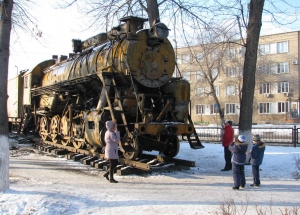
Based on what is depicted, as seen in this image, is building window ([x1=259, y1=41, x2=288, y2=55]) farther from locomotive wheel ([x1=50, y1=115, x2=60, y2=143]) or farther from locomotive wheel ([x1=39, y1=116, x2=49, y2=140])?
locomotive wheel ([x1=50, y1=115, x2=60, y2=143])

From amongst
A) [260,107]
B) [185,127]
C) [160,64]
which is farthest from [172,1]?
[260,107]

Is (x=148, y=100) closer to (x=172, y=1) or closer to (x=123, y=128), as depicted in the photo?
(x=123, y=128)

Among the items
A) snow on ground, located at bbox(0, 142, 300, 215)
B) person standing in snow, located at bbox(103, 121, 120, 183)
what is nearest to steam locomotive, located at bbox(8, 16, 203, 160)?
person standing in snow, located at bbox(103, 121, 120, 183)

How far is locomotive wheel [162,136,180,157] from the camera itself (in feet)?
35.3

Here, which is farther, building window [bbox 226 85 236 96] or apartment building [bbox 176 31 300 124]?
building window [bbox 226 85 236 96]

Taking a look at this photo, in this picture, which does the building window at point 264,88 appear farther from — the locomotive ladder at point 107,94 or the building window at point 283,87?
the locomotive ladder at point 107,94

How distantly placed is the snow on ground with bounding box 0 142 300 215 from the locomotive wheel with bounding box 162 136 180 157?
2.82 ft

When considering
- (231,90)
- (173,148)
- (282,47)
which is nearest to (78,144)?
(173,148)

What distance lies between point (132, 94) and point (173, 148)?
2.26 m

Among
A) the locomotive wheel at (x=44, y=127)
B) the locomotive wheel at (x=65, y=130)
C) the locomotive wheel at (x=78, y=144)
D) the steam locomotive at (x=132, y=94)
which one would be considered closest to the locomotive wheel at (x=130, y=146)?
the steam locomotive at (x=132, y=94)

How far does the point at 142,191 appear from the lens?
7.45 m

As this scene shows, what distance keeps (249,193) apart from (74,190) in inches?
151

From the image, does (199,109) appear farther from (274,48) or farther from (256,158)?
(256,158)

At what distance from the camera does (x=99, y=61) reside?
11258 mm
